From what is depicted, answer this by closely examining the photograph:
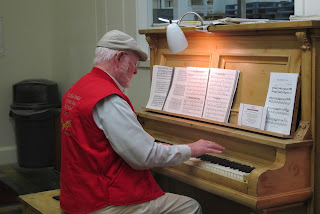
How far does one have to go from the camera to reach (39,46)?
659 cm

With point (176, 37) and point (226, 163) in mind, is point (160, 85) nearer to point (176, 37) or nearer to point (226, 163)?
point (176, 37)

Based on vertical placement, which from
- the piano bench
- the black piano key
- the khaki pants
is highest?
the black piano key

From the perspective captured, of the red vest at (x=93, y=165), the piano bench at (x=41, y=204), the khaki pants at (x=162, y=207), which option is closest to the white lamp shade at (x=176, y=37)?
the red vest at (x=93, y=165)

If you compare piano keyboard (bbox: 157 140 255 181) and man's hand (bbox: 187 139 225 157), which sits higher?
man's hand (bbox: 187 139 225 157)

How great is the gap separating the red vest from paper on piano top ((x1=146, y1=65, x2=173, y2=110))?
0.88 m

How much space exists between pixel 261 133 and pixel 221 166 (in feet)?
0.87

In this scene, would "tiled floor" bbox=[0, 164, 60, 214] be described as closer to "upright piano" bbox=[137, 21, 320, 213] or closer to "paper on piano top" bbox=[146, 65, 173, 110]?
"paper on piano top" bbox=[146, 65, 173, 110]

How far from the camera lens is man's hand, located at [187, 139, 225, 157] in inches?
106

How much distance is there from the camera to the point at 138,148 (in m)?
2.47

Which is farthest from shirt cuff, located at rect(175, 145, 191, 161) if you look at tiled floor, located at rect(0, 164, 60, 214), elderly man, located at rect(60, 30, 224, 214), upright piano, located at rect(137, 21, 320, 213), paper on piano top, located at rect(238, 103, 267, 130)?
tiled floor, located at rect(0, 164, 60, 214)

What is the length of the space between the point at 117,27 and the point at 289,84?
2.65 meters

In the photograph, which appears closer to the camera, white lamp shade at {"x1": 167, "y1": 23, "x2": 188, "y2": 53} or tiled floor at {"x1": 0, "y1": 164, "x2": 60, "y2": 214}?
white lamp shade at {"x1": 167, "y1": 23, "x2": 188, "y2": 53}

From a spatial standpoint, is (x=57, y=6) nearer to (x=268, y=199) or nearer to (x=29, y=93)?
(x=29, y=93)

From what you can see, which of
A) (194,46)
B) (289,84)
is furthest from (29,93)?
(289,84)
